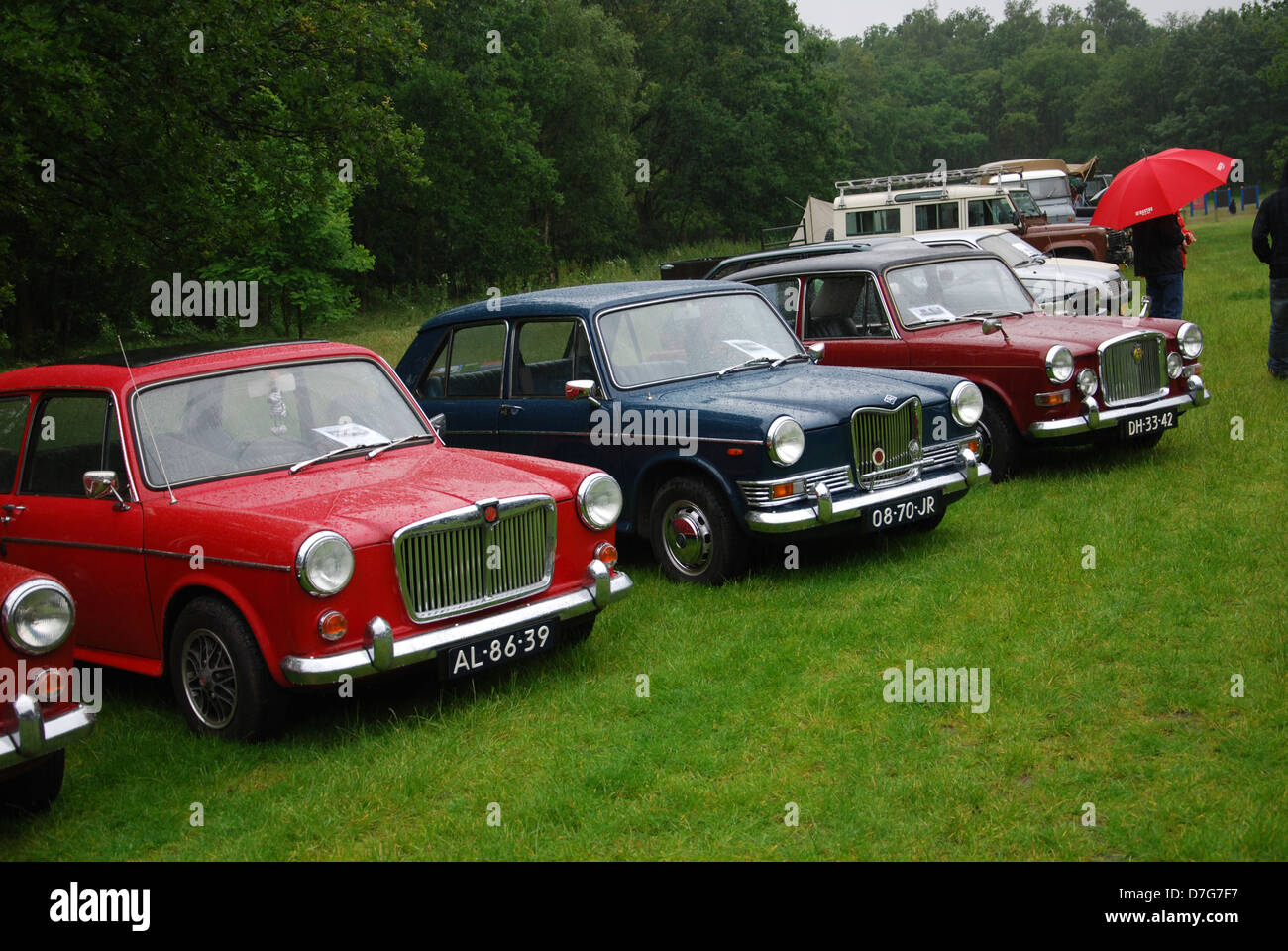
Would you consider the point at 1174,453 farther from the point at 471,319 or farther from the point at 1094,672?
the point at 471,319

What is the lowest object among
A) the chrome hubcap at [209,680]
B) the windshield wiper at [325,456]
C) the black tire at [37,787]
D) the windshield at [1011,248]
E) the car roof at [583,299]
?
the black tire at [37,787]

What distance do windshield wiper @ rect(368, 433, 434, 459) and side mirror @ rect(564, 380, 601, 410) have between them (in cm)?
108

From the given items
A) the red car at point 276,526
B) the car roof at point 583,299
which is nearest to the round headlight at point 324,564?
the red car at point 276,526

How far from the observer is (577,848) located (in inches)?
172

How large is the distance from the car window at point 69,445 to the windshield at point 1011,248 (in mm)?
12811

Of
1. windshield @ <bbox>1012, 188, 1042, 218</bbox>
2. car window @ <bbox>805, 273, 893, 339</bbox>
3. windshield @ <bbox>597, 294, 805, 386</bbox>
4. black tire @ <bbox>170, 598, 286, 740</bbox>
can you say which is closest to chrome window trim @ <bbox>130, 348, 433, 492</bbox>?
black tire @ <bbox>170, 598, 286, 740</bbox>

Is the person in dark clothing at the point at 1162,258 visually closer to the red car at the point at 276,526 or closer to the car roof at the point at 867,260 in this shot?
the car roof at the point at 867,260

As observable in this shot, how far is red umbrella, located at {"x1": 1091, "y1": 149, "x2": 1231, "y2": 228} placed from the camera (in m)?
11.8

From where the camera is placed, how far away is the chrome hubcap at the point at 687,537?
7.53m

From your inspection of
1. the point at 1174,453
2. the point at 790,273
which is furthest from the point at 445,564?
the point at 1174,453

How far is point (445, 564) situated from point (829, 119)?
53.9 m

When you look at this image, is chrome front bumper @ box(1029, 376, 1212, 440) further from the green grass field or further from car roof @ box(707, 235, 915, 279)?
car roof @ box(707, 235, 915, 279)

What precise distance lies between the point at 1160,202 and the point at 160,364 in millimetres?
9569

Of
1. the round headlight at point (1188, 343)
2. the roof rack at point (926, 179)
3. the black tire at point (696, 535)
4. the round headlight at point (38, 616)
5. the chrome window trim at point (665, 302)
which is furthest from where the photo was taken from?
the roof rack at point (926, 179)
